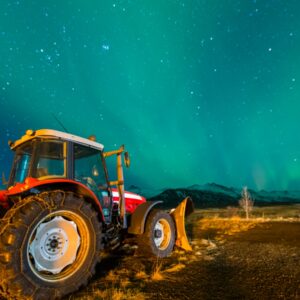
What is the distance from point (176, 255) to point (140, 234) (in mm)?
1202

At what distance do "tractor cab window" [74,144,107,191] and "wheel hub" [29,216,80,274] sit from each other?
1410 millimetres

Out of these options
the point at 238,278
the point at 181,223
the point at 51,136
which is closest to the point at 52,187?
the point at 51,136

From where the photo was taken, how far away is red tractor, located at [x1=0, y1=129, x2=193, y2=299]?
3.29 m

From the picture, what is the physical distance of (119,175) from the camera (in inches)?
245

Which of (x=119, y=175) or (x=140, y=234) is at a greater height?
(x=119, y=175)

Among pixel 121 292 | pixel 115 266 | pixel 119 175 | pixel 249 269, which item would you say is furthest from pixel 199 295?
pixel 119 175

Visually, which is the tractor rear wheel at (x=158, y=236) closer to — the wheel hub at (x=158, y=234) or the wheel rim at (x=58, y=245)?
the wheel hub at (x=158, y=234)

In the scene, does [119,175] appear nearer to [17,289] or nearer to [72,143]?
[72,143]

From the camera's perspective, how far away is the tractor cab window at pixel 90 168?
17.6 feet

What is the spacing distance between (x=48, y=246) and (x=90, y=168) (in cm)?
209

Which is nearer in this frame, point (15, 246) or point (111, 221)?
point (15, 246)

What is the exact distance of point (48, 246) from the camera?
3826mm

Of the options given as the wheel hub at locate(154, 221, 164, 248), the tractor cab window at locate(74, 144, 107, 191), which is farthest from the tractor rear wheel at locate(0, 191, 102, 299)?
the wheel hub at locate(154, 221, 164, 248)

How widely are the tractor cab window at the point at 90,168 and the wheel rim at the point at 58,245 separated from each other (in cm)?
137
